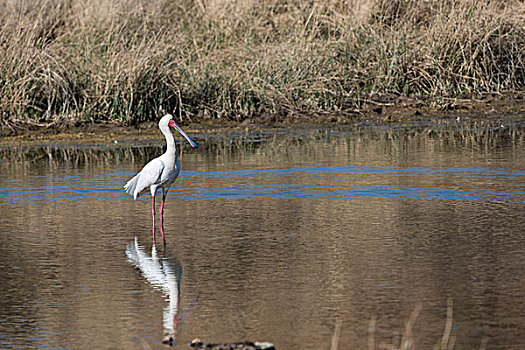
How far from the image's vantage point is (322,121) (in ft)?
60.7

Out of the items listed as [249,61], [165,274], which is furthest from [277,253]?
[249,61]

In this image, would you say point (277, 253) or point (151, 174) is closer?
point (277, 253)

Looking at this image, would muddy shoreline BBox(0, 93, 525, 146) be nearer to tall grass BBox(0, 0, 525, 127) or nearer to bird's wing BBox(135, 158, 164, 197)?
tall grass BBox(0, 0, 525, 127)

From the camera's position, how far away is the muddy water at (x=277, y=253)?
238 inches

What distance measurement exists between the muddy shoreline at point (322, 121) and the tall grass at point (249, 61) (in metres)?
0.23

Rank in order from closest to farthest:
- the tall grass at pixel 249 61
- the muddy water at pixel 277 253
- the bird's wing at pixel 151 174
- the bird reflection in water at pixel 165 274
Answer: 1. the muddy water at pixel 277 253
2. the bird reflection in water at pixel 165 274
3. the bird's wing at pixel 151 174
4. the tall grass at pixel 249 61

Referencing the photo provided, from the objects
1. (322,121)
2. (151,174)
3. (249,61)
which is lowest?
(151,174)

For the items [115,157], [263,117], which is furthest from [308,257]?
[263,117]

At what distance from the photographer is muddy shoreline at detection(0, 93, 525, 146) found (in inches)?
691

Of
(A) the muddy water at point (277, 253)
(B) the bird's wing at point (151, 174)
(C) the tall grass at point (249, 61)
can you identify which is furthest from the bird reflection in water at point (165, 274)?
(C) the tall grass at point (249, 61)

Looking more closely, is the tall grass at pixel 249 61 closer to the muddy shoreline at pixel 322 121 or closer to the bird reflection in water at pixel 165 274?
the muddy shoreline at pixel 322 121

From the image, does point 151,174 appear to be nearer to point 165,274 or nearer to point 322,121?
point 165,274

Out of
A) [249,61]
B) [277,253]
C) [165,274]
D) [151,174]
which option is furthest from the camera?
[249,61]

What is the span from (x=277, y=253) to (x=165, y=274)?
1.02 meters
